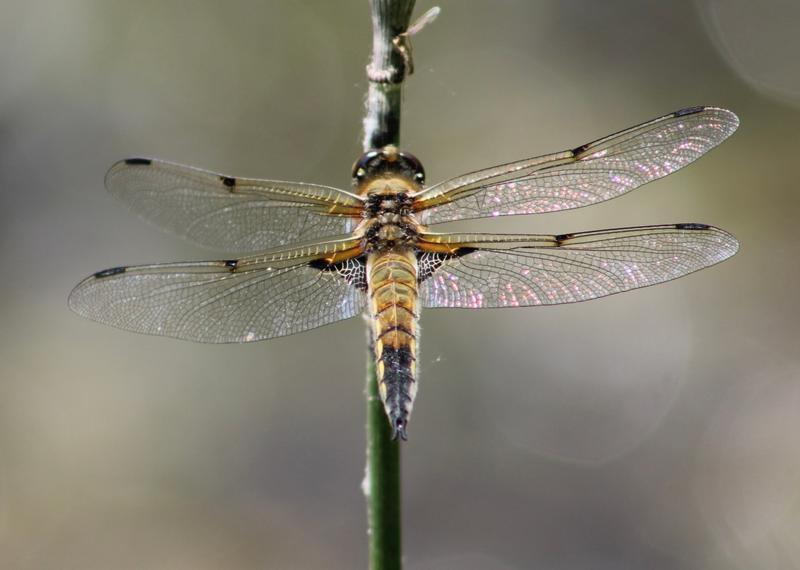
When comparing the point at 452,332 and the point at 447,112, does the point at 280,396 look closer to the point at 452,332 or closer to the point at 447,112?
the point at 452,332

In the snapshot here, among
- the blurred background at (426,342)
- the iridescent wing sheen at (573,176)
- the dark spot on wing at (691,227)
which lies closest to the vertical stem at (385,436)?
the iridescent wing sheen at (573,176)

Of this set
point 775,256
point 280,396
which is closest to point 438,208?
point 280,396

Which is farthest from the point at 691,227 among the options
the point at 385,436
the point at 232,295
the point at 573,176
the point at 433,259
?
the point at 232,295

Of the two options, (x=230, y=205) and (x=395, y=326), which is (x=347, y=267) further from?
(x=230, y=205)

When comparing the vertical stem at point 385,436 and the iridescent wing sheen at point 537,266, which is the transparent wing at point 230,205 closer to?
the iridescent wing sheen at point 537,266

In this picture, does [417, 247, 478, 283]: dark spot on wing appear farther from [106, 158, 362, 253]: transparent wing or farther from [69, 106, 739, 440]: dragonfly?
[106, 158, 362, 253]: transparent wing

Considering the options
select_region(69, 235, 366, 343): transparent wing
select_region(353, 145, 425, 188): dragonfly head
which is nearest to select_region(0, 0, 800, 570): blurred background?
select_region(69, 235, 366, 343): transparent wing
